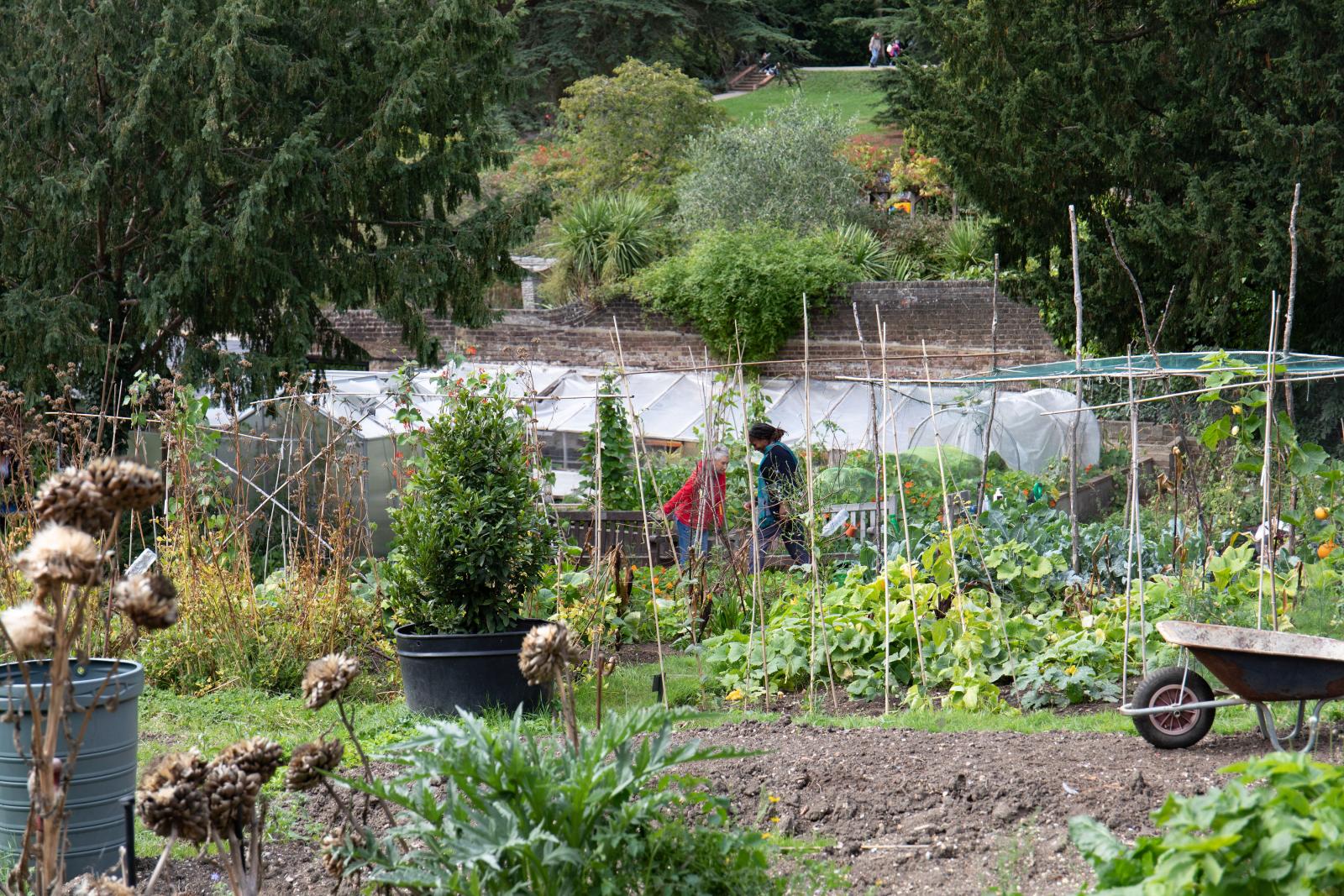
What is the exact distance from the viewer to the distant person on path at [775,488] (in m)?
8.93

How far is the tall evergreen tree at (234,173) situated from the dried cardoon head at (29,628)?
31.5 feet

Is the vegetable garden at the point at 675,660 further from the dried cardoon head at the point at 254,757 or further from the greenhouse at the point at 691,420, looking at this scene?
the greenhouse at the point at 691,420

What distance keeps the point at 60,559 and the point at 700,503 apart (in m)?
6.57

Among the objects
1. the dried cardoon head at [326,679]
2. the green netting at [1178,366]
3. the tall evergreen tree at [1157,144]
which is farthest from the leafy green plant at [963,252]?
the dried cardoon head at [326,679]

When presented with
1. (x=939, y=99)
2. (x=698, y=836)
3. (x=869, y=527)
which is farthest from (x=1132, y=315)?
(x=698, y=836)

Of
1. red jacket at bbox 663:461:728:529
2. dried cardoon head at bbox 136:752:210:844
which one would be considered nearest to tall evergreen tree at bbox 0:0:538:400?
red jacket at bbox 663:461:728:529

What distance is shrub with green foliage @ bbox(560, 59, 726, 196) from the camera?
25.7 m

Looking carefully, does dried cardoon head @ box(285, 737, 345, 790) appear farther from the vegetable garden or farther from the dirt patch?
the dirt patch

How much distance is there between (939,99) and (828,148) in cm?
1007

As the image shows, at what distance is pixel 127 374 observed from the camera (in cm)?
1250

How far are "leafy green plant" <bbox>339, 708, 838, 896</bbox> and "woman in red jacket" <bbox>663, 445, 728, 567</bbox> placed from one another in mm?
4448

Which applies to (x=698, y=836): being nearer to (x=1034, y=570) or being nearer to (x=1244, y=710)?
(x=1244, y=710)

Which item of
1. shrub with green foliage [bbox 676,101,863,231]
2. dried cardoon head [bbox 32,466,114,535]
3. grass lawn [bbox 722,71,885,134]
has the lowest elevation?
dried cardoon head [bbox 32,466,114,535]

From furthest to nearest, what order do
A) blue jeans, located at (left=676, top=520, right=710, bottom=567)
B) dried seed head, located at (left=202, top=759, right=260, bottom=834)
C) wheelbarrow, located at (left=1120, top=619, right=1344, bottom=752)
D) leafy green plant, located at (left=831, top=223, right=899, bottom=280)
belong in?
1. leafy green plant, located at (left=831, top=223, right=899, bottom=280)
2. blue jeans, located at (left=676, top=520, right=710, bottom=567)
3. wheelbarrow, located at (left=1120, top=619, right=1344, bottom=752)
4. dried seed head, located at (left=202, top=759, right=260, bottom=834)
